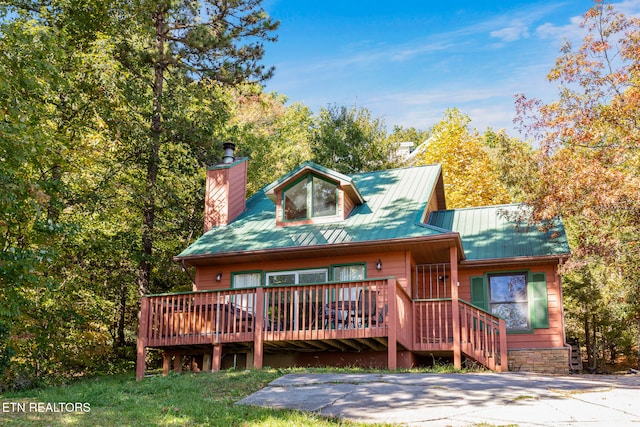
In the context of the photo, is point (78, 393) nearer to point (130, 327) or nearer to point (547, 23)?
point (130, 327)

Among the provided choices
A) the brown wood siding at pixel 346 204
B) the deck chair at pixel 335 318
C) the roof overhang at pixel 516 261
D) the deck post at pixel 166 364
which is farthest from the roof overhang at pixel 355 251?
the deck post at pixel 166 364

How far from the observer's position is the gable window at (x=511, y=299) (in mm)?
14930

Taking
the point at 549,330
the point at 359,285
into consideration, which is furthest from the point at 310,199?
the point at 549,330

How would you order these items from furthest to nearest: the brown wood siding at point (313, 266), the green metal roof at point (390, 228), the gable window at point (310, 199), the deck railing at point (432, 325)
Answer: the gable window at point (310, 199), the green metal roof at point (390, 228), the brown wood siding at point (313, 266), the deck railing at point (432, 325)

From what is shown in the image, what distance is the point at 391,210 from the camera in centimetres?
1569

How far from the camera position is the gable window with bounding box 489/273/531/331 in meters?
14.9

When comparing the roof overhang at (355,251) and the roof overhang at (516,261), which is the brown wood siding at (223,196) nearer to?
the roof overhang at (355,251)

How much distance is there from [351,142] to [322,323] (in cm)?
1745

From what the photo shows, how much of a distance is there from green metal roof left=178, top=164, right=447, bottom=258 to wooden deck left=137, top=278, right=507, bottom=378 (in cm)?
160

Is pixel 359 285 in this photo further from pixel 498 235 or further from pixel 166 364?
pixel 498 235

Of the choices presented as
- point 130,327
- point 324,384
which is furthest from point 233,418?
point 130,327

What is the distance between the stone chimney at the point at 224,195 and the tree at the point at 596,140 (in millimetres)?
8120

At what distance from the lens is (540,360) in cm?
1424

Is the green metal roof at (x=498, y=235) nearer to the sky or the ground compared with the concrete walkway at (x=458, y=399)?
nearer to the sky
